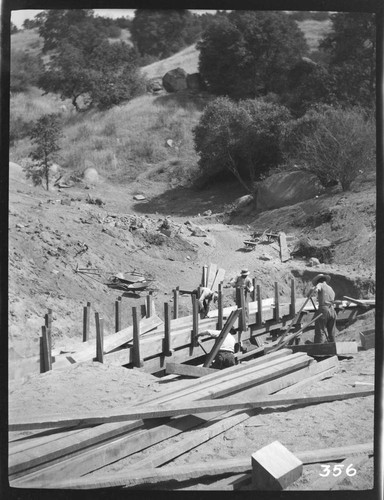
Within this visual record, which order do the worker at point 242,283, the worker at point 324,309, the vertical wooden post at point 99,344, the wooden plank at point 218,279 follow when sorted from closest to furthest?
1. the worker at point 324,309
2. the vertical wooden post at point 99,344
3. the wooden plank at point 218,279
4. the worker at point 242,283

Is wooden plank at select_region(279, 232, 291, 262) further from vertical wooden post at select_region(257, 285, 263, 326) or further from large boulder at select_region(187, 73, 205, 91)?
large boulder at select_region(187, 73, 205, 91)

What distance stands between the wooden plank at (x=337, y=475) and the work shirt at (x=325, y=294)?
3485 mm

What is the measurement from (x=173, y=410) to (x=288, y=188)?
291 centimetres

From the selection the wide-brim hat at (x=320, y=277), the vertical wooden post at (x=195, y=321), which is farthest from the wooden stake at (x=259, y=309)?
the wide-brim hat at (x=320, y=277)

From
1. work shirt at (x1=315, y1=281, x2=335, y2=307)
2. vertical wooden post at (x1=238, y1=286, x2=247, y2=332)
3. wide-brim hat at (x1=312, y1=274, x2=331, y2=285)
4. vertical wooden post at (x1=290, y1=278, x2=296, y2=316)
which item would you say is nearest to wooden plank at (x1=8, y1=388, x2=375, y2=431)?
wide-brim hat at (x1=312, y1=274, x2=331, y2=285)

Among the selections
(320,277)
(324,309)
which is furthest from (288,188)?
(324,309)

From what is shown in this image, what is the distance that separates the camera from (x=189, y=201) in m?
8.25

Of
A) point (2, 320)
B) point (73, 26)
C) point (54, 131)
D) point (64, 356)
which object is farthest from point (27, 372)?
point (73, 26)

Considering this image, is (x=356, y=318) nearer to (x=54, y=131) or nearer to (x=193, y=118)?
(x=193, y=118)

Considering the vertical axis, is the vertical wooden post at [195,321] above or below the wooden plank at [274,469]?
below

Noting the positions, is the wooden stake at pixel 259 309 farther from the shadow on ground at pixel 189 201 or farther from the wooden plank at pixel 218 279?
the shadow on ground at pixel 189 201

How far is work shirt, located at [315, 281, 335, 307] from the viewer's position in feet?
27.0

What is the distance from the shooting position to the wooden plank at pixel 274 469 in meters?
4.57

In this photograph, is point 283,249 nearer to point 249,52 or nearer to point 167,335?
point 167,335
